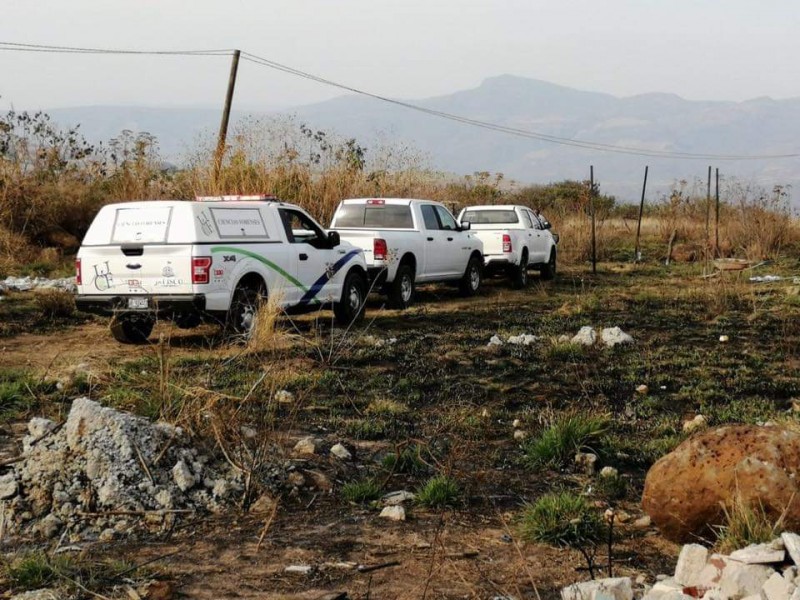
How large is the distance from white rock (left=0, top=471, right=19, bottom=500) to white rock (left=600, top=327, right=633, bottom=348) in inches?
315

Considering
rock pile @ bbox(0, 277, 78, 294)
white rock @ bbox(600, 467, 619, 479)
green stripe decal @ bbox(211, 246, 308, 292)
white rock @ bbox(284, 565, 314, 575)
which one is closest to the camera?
white rock @ bbox(284, 565, 314, 575)

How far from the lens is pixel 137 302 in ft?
40.3

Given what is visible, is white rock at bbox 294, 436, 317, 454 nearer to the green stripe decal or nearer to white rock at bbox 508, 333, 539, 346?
the green stripe decal

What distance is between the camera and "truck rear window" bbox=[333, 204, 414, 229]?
17516 millimetres

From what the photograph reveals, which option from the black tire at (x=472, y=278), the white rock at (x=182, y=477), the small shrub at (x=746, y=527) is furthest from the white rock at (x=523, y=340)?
the small shrub at (x=746, y=527)

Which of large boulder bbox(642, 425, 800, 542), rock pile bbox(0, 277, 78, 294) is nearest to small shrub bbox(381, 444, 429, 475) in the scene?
large boulder bbox(642, 425, 800, 542)

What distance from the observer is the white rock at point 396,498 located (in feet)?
20.4

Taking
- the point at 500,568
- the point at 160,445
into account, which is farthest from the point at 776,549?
the point at 160,445

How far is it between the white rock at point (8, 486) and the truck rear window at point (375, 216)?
458 inches

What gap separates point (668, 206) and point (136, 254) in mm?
26743

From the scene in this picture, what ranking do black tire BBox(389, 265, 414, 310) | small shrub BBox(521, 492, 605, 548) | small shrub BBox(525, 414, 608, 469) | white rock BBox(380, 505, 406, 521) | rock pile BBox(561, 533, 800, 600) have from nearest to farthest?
1. rock pile BBox(561, 533, 800, 600)
2. small shrub BBox(521, 492, 605, 548)
3. white rock BBox(380, 505, 406, 521)
4. small shrub BBox(525, 414, 608, 469)
5. black tire BBox(389, 265, 414, 310)

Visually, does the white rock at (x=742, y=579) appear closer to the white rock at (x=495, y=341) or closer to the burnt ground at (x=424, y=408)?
the burnt ground at (x=424, y=408)

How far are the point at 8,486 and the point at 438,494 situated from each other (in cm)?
256

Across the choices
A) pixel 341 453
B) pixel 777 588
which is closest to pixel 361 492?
pixel 341 453
